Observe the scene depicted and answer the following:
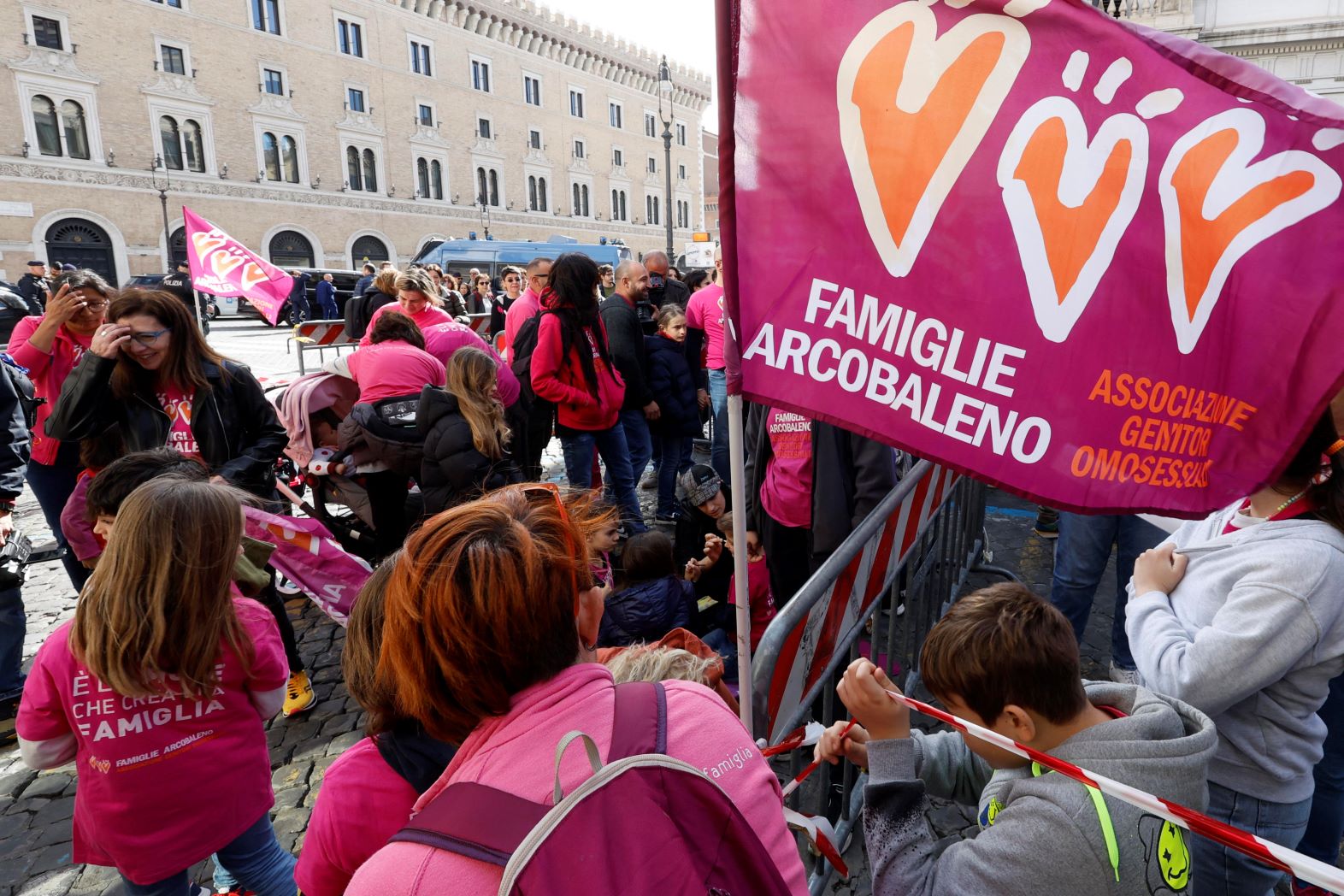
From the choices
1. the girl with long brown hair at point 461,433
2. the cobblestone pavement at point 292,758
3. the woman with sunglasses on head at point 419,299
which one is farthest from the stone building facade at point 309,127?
the girl with long brown hair at point 461,433

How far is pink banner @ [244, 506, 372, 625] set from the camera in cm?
306

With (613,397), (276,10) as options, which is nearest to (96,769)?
(613,397)

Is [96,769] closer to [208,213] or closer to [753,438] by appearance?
[753,438]

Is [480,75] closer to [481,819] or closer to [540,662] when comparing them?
[540,662]

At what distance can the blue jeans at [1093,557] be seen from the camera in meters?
3.07

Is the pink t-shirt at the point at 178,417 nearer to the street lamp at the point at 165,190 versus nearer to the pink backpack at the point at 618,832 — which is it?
the pink backpack at the point at 618,832

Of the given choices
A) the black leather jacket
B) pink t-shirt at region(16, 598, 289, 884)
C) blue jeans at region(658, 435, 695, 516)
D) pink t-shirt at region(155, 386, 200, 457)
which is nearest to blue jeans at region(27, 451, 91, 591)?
the black leather jacket

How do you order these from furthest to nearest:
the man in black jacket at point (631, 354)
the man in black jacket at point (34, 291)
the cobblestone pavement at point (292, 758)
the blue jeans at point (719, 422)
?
the man in black jacket at point (34, 291) → the blue jeans at point (719, 422) → the man in black jacket at point (631, 354) → the cobblestone pavement at point (292, 758)

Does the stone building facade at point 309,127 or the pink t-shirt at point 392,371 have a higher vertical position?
the stone building facade at point 309,127

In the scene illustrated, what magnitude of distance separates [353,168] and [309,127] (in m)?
2.71

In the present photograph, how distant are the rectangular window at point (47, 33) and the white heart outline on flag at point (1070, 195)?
4153cm

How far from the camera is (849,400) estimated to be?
1476mm

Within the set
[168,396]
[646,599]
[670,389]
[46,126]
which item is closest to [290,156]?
[46,126]

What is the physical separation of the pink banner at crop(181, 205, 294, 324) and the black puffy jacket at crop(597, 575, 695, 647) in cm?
562
